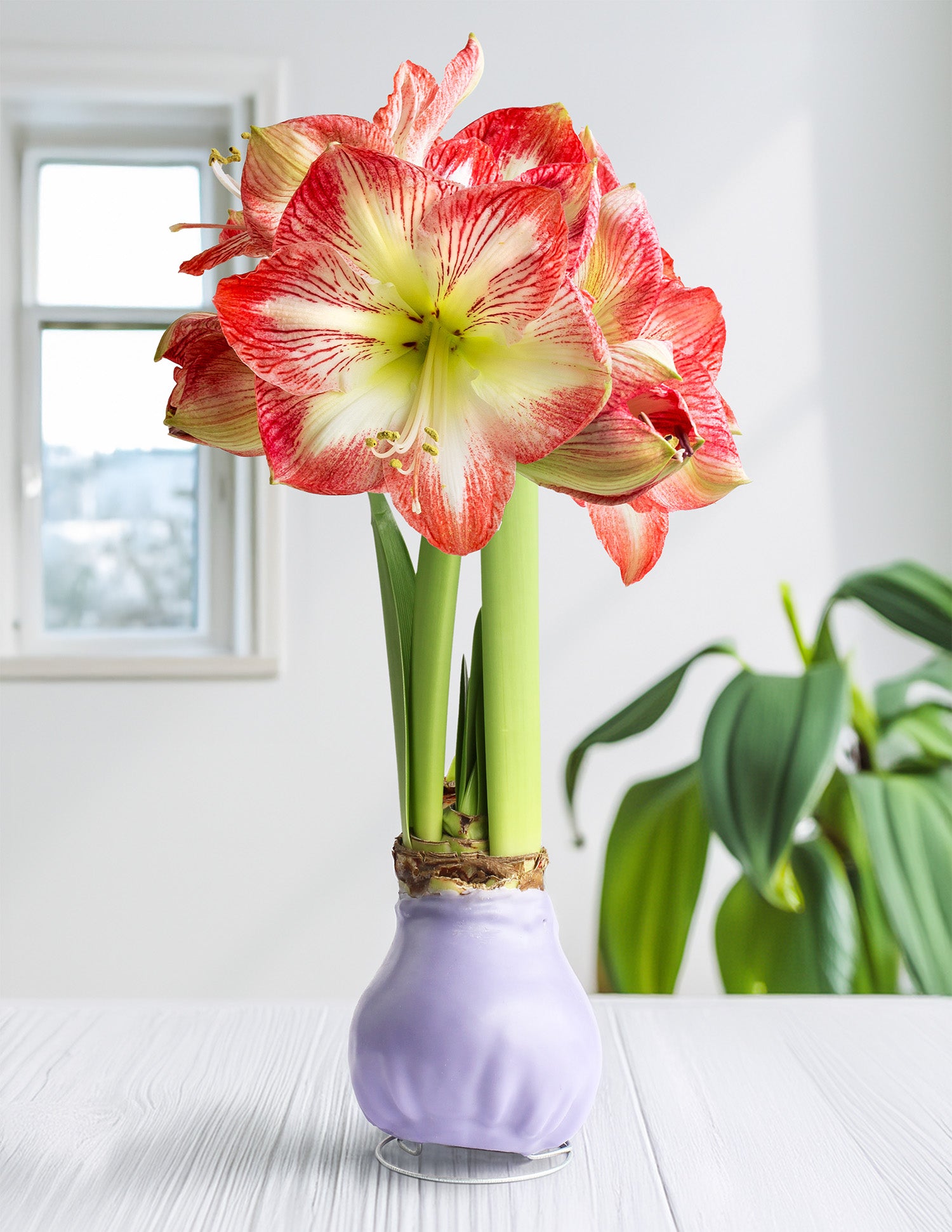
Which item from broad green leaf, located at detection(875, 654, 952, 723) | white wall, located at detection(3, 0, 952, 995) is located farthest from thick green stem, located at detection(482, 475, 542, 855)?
white wall, located at detection(3, 0, 952, 995)

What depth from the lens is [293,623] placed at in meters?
1.61

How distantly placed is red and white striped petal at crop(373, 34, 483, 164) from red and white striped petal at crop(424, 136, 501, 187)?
1 cm

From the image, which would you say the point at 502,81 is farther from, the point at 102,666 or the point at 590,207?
the point at 590,207

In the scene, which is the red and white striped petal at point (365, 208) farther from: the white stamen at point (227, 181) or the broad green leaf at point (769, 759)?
the broad green leaf at point (769, 759)

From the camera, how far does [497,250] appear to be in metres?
0.35

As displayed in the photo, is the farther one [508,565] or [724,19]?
[724,19]

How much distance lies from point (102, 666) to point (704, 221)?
115 cm

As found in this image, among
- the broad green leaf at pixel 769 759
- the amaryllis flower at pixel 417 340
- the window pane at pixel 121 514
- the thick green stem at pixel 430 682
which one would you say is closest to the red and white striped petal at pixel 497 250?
the amaryllis flower at pixel 417 340

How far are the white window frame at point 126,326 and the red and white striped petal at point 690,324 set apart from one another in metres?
1.23

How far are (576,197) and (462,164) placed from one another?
4 cm

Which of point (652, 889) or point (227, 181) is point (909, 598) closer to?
point (652, 889)

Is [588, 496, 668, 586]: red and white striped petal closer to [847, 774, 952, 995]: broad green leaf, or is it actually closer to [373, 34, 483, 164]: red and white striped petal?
[373, 34, 483, 164]: red and white striped petal

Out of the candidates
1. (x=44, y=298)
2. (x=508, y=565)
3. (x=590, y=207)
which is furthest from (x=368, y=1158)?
(x=44, y=298)

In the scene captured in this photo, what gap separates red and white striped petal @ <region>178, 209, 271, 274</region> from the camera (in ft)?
1.32
